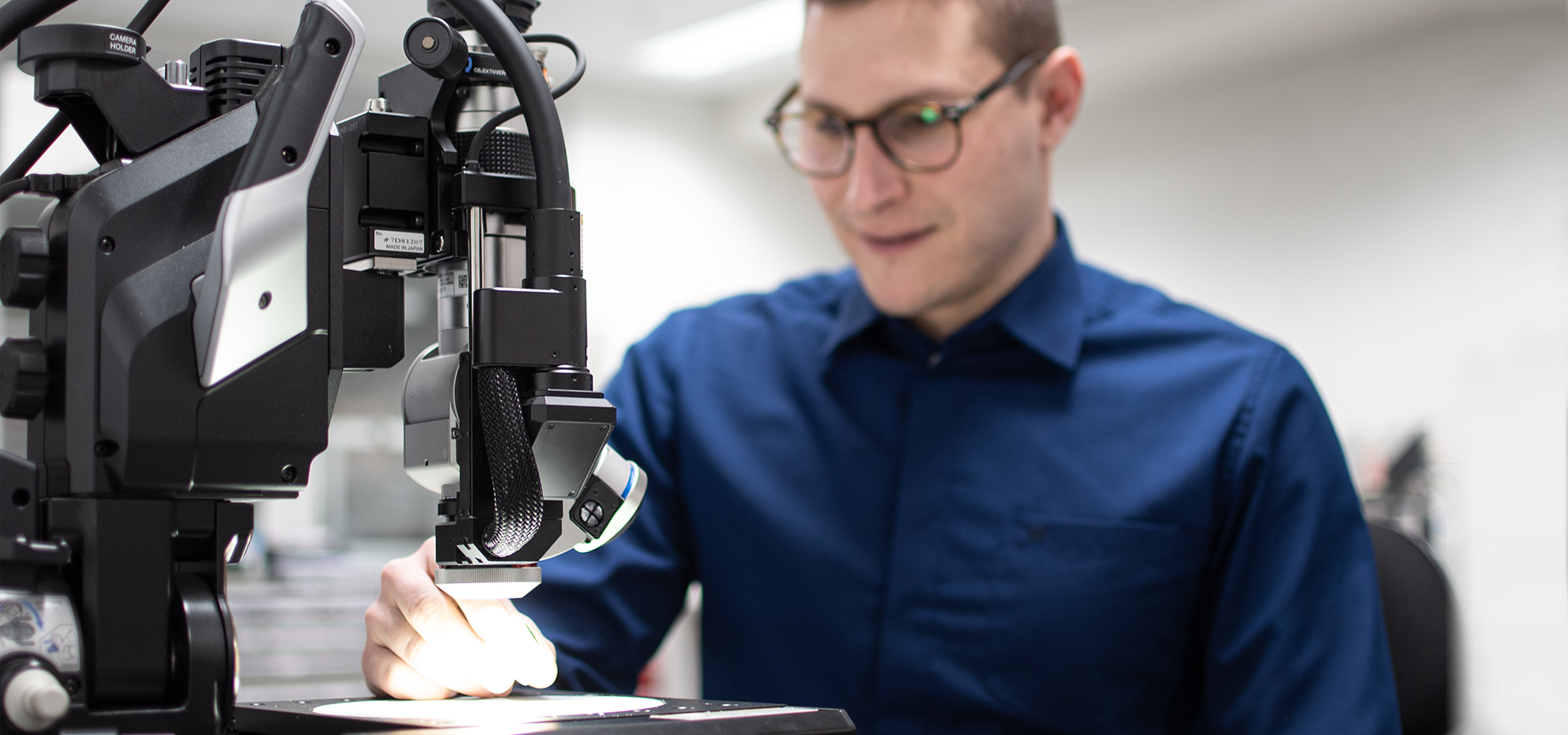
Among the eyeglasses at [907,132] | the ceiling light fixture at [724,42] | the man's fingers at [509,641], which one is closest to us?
the man's fingers at [509,641]

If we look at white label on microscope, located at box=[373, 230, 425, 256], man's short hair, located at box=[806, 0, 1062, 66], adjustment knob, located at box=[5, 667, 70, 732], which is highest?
man's short hair, located at box=[806, 0, 1062, 66]

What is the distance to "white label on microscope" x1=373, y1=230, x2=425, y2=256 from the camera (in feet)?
2.51

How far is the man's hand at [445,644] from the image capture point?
2.87 ft

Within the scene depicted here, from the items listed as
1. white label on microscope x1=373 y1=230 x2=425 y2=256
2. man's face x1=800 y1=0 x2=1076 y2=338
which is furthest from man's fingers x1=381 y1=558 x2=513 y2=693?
man's face x1=800 y1=0 x2=1076 y2=338

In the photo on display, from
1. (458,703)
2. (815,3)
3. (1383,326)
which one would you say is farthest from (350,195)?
(1383,326)

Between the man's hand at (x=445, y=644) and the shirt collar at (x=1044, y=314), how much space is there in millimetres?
657

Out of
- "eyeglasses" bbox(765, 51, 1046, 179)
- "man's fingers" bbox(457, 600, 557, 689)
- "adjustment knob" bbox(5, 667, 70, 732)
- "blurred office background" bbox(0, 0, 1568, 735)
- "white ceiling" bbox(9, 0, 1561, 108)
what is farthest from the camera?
"white ceiling" bbox(9, 0, 1561, 108)

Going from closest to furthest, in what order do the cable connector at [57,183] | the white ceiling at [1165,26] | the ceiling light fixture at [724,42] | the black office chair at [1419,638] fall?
1. the cable connector at [57,183]
2. the black office chair at [1419,638]
3. the white ceiling at [1165,26]
4. the ceiling light fixture at [724,42]

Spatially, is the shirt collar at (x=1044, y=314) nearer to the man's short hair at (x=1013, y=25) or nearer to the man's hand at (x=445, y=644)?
the man's short hair at (x=1013, y=25)

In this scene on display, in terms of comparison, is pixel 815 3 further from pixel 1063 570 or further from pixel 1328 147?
pixel 1328 147

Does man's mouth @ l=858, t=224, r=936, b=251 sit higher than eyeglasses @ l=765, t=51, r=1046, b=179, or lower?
lower

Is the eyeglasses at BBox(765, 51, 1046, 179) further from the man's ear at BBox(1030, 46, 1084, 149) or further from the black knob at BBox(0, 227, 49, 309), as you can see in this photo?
the black knob at BBox(0, 227, 49, 309)

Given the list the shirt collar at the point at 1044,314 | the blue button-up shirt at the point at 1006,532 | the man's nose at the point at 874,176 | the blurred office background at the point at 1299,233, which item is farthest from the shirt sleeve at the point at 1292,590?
the blurred office background at the point at 1299,233

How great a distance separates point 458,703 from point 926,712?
590mm
